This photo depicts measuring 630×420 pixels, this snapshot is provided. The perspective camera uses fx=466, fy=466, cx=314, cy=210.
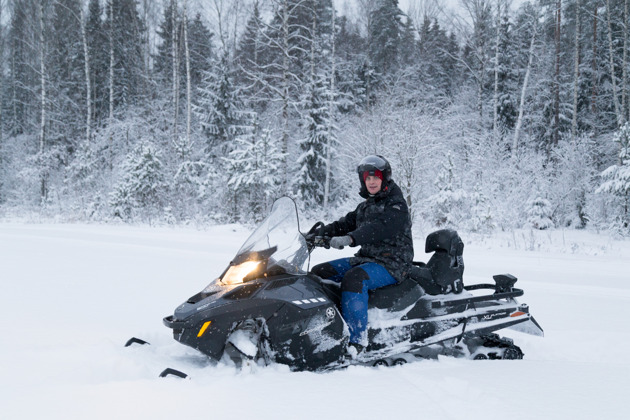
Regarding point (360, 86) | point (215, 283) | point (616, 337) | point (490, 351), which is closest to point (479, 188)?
point (616, 337)

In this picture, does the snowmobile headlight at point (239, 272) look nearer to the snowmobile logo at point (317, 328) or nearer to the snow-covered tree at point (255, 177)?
the snowmobile logo at point (317, 328)

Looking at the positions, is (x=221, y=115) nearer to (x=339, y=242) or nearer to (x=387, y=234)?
(x=387, y=234)

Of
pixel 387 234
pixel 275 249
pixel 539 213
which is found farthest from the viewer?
pixel 539 213

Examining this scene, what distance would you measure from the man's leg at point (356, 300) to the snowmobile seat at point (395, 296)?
115 mm

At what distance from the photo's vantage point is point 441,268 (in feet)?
12.8

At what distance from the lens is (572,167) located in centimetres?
1988

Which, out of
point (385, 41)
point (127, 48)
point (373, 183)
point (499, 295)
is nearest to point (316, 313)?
point (373, 183)

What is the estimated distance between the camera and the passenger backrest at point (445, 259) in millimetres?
3902

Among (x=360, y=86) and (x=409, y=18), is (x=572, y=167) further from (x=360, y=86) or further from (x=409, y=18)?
(x=409, y=18)

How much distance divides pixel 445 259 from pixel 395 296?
→ 559 mm

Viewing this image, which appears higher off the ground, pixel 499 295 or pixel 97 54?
pixel 97 54

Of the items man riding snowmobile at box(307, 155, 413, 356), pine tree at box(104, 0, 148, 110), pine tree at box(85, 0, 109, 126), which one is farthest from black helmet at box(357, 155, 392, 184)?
pine tree at box(85, 0, 109, 126)

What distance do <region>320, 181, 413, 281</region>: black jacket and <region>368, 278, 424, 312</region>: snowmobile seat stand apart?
0.09 m

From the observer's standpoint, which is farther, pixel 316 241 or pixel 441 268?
pixel 441 268
